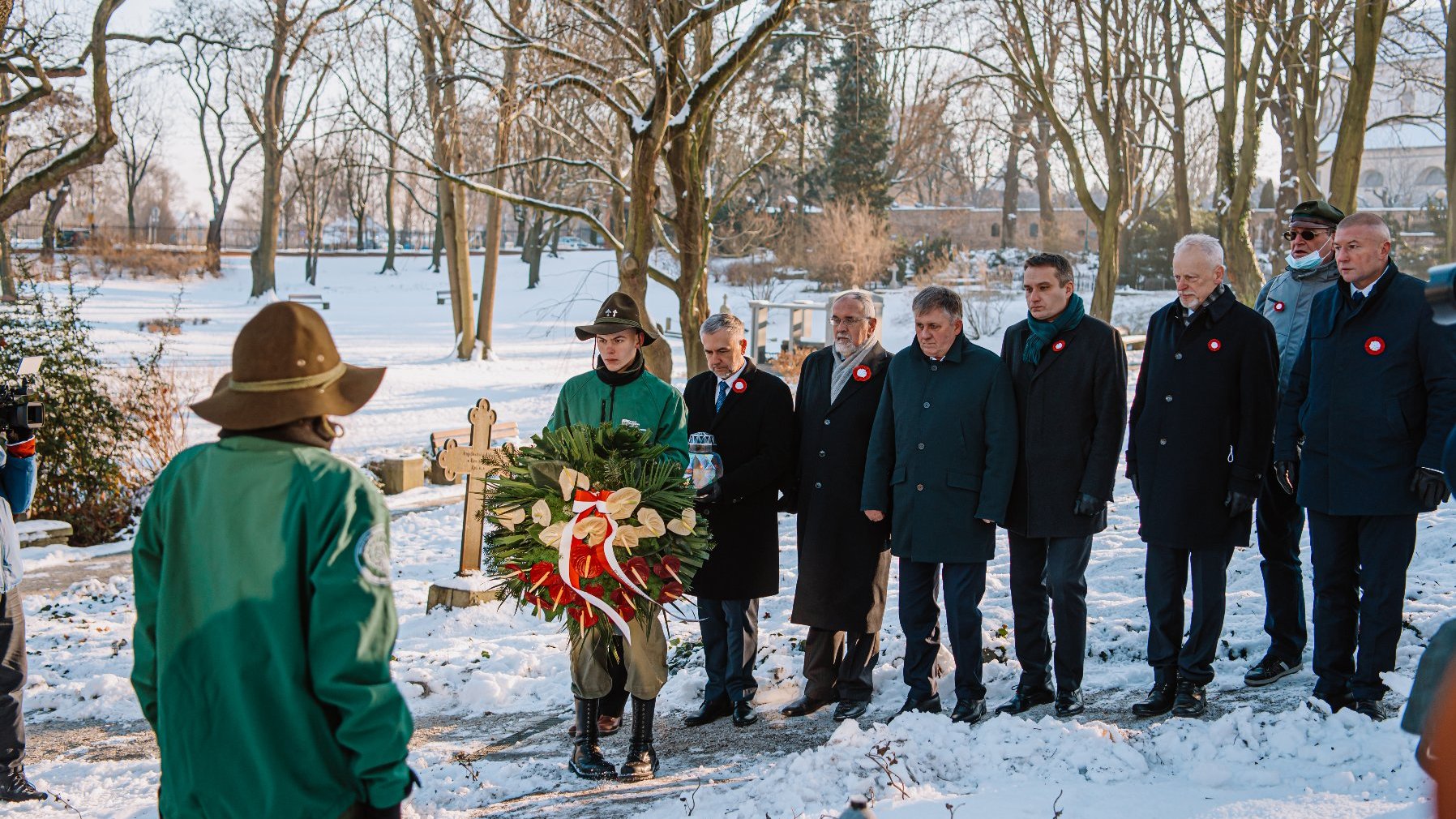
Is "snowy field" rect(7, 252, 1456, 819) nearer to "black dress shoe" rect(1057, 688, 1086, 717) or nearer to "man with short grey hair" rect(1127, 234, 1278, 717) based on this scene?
"black dress shoe" rect(1057, 688, 1086, 717)

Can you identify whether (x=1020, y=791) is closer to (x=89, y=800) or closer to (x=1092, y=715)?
(x=1092, y=715)

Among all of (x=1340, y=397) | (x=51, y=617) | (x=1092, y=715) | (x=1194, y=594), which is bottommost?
(x=51, y=617)

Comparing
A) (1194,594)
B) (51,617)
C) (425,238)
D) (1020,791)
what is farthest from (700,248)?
(425,238)

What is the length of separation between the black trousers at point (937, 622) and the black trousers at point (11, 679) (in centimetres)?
402

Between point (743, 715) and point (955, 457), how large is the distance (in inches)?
66.3

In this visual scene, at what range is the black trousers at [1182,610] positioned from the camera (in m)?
5.57

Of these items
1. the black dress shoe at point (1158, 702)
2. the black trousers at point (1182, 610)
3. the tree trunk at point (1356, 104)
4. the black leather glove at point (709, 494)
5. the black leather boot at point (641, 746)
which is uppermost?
the tree trunk at point (1356, 104)

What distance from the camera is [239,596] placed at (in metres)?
2.88

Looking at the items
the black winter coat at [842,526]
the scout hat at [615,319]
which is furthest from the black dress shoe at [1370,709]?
the scout hat at [615,319]

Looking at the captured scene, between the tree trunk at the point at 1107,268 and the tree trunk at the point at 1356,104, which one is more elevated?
the tree trunk at the point at 1356,104

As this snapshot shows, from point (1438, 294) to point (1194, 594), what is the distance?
3091 millimetres

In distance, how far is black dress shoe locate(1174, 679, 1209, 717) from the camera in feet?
17.9

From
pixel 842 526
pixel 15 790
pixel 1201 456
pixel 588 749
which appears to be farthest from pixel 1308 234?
pixel 15 790

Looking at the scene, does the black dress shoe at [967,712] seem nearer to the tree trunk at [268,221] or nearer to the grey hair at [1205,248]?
the grey hair at [1205,248]
